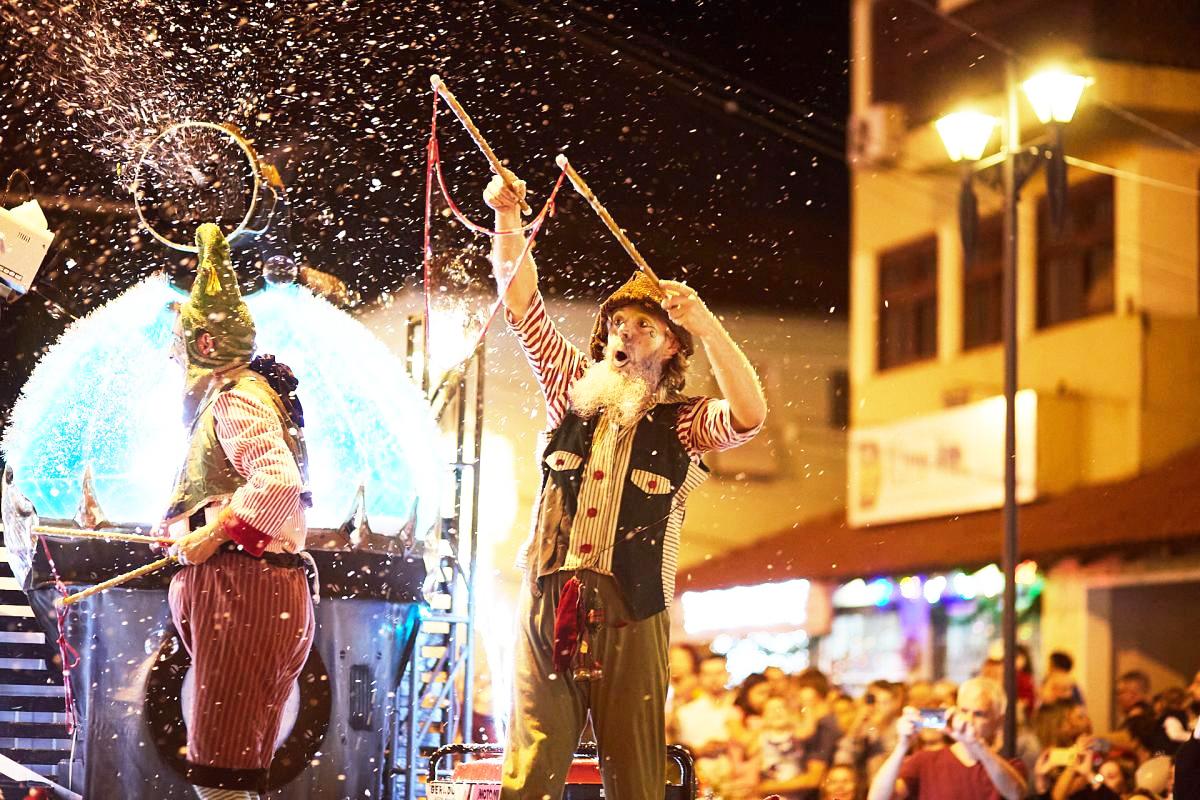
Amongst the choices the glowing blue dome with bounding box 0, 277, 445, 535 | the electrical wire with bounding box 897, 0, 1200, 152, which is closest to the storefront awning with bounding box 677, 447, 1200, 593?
the electrical wire with bounding box 897, 0, 1200, 152

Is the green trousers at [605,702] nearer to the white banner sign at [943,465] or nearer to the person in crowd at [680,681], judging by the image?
the person in crowd at [680,681]

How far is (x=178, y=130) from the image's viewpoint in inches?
165

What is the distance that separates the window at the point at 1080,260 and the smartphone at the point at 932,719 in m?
7.55

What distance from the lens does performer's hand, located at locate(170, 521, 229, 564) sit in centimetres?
360

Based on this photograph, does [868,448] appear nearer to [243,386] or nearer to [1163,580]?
[1163,580]

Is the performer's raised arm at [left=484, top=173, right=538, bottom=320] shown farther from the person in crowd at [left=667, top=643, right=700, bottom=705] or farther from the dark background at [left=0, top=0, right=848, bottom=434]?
the person in crowd at [left=667, top=643, right=700, bottom=705]

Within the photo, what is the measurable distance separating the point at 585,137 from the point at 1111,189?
9555 mm

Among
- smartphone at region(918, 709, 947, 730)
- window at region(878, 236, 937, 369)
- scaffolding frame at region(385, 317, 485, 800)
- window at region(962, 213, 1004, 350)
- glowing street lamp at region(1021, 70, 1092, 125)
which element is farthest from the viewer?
window at region(878, 236, 937, 369)

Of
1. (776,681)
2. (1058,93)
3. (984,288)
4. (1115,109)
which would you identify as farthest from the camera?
(984,288)

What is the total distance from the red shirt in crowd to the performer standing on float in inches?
80.6

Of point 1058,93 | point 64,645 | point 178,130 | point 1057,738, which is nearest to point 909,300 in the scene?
point 1058,93

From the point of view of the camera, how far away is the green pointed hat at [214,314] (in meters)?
3.73

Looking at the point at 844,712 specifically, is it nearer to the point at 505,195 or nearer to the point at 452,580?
the point at 452,580

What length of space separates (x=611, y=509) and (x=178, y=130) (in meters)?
1.68
